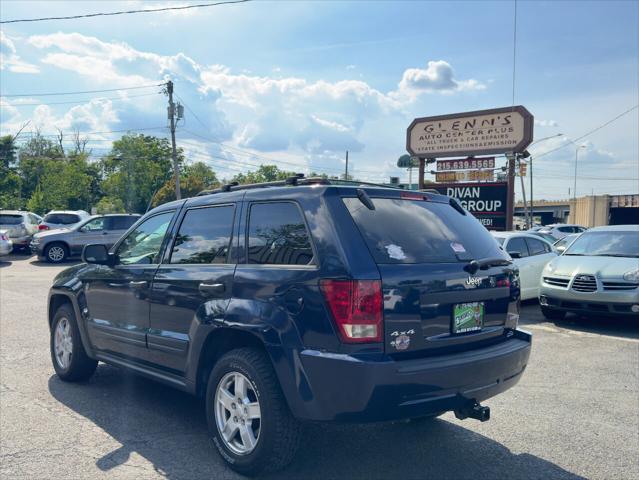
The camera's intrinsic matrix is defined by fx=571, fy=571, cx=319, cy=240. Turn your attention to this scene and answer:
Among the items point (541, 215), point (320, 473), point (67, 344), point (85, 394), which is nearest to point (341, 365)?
point (320, 473)

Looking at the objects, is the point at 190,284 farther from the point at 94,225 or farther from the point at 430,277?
the point at 94,225

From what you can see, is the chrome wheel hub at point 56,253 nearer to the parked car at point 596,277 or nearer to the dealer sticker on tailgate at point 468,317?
the parked car at point 596,277

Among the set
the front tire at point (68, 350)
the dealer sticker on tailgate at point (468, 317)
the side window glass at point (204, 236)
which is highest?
the side window glass at point (204, 236)

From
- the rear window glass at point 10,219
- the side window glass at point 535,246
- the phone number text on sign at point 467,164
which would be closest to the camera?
the side window glass at point 535,246

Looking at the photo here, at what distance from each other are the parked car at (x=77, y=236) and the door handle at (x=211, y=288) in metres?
16.0

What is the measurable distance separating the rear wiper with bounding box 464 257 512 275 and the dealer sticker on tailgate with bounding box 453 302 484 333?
0.75 feet

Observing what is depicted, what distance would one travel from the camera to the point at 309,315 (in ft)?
10.9

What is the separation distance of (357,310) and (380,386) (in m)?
0.43

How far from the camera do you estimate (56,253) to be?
19281mm

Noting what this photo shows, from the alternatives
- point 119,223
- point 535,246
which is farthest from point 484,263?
point 119,223

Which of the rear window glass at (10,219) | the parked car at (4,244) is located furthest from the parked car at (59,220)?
the parked car at (4,244)

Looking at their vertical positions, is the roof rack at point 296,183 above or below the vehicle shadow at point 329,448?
above

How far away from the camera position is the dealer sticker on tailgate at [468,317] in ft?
11.8

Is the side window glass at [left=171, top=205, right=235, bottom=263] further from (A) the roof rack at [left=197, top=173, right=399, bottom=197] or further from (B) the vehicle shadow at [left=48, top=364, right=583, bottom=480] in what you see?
(B) the vehicle shadow at [left=48, top=364, right=583, bottom=480]
